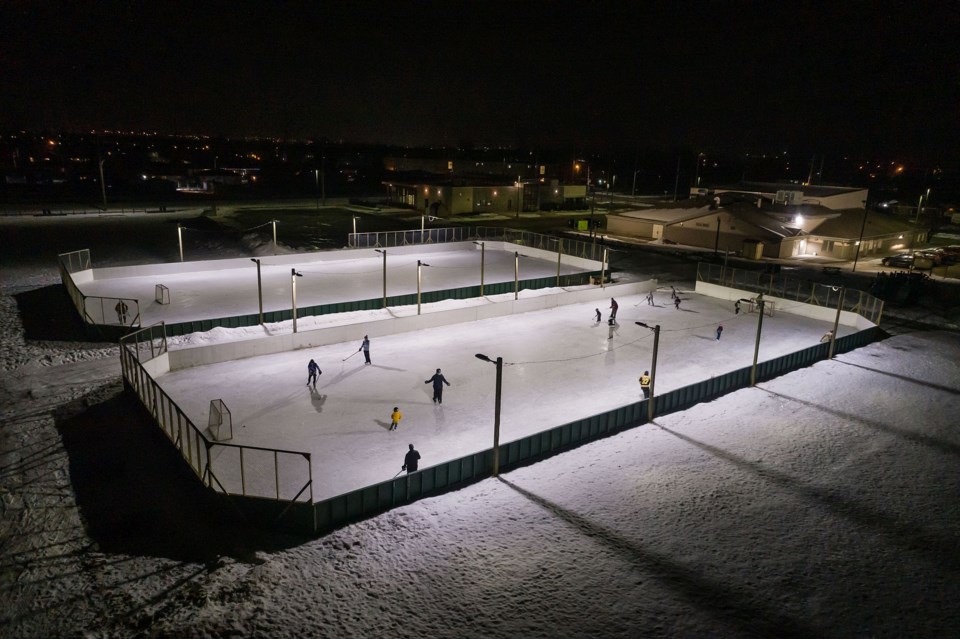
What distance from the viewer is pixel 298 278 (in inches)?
1578

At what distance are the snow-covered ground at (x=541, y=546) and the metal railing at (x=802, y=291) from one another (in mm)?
15194

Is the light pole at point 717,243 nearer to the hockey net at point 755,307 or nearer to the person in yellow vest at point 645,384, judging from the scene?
the hockey net at point 755,307

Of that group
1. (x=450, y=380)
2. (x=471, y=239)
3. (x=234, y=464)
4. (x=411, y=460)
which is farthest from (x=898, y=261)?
(x=234, y=464)

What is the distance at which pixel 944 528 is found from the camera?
15.2m

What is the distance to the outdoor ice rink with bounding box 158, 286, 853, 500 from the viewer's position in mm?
18312

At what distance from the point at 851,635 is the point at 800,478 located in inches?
251

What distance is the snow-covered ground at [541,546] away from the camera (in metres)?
11.5

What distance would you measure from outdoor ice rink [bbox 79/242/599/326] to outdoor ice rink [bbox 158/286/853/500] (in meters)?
6.80

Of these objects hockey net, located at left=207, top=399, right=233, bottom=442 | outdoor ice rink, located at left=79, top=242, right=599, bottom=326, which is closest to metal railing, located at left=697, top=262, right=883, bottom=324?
outdoor ice rink, located at left=79, top=242, right=599, bottom=326

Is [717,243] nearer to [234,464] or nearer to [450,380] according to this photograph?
[450,380]

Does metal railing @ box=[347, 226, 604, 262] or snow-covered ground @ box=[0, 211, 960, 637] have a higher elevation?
metal railing @ box=[347, 226, 604, 262]

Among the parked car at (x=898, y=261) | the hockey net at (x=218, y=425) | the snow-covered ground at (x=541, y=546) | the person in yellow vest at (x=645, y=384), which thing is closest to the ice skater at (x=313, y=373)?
the hockey net at (x=218, y=425)

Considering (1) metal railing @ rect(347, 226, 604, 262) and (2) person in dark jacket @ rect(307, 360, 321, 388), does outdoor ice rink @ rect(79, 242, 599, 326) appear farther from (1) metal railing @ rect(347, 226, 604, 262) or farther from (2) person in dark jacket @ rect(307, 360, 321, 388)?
(2) person in dark jacket @ rect(307, 360, 321, 388)

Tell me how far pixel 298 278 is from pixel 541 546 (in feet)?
99.7
